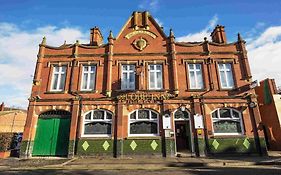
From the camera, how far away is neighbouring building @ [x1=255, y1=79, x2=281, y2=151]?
17422 mm

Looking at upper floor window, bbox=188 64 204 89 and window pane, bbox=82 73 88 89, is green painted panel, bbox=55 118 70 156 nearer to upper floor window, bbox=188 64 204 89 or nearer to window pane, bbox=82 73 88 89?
window pane, bbox=82 73 88 89

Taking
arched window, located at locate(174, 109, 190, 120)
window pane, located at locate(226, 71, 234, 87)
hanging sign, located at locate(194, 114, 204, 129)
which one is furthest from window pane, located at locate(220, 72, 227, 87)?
arched window, located at locate(174, 109, 190, 120)

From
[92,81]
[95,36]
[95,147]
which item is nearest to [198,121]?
[95,147]

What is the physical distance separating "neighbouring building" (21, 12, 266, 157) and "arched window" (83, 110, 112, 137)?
0.07 metres

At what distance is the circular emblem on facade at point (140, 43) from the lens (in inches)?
668

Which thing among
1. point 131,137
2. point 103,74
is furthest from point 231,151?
point 103,74

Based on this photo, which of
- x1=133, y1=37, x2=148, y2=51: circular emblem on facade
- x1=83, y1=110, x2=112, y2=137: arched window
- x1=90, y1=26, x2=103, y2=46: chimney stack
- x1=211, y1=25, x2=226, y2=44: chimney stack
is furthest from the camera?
x1=90, y1=26, x2=103, y2=46: chimney stack

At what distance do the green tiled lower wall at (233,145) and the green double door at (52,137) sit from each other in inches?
431

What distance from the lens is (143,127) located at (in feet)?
49.0

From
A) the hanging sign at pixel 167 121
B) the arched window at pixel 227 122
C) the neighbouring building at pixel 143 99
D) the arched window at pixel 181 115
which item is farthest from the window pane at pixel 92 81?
the arched window at pixel 227 122

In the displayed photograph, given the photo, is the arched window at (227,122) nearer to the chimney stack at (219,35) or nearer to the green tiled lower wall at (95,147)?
the chimney stack at (219,35)

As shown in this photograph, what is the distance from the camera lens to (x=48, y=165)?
11.0 meters

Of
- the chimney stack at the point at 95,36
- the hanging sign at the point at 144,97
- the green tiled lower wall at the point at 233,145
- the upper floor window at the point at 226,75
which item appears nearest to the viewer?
A: the green tiled lower wall at the point at 233,145

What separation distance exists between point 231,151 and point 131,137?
24.1 ft
